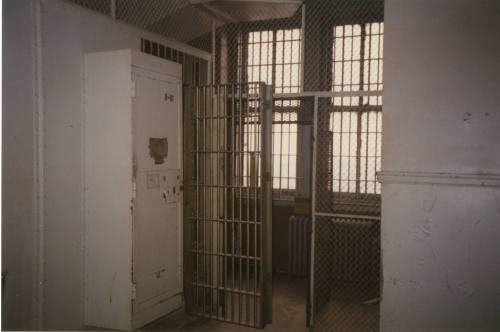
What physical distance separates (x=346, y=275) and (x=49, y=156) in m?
3.57

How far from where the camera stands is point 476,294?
2.47 m

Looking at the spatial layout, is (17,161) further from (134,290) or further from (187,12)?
(187,12)

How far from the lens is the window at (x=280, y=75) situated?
566cm

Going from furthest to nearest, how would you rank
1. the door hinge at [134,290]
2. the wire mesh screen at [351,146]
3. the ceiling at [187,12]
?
the wire mesh screen at [351,146], the ceiling at [187,12], the door hinge at [134,290]

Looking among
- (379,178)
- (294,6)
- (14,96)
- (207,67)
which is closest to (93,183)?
(14,96)

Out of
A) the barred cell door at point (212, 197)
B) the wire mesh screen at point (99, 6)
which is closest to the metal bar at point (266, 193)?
the barred cell door at point (212, 197)

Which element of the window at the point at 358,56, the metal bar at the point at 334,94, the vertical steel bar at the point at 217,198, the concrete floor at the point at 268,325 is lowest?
the concrete floor at the point at 268,325

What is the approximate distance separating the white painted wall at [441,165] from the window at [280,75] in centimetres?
301

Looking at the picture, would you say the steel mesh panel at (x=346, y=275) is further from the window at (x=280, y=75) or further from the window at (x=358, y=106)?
the window at (x=280, y=75)

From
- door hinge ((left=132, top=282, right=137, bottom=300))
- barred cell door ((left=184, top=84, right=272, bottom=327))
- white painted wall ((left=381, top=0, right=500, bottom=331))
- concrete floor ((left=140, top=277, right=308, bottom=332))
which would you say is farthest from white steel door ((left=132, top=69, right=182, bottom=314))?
white painted wall ((left=381, top=0, right=500, bottom=331))

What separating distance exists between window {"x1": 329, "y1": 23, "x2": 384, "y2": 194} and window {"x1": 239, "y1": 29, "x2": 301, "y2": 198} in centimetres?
58

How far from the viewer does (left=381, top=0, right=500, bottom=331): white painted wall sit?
A: 245 centimetres

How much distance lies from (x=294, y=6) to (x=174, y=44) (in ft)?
4.20

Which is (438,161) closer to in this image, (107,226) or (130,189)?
(130,189)
